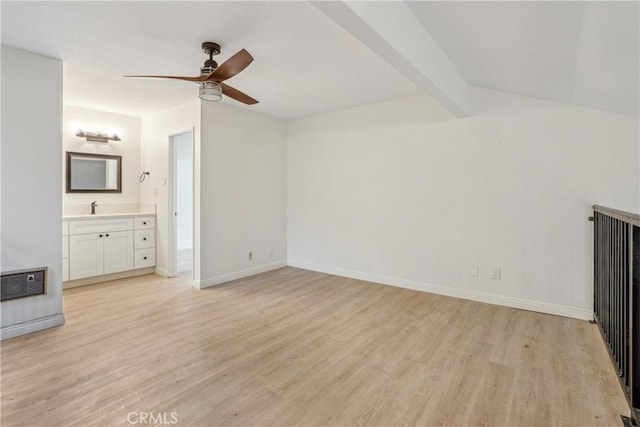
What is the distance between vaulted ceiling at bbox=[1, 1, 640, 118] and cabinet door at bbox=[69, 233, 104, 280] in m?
1.80

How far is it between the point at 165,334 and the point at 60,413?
95 cm

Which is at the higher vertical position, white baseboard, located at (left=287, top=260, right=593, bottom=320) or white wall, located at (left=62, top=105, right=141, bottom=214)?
white wall, located at (left=62, top=105, right=141, bottom=214)

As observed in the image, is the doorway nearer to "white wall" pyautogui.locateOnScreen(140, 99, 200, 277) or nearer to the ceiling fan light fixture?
"white wall" pyautogui.locateOnScreen(140, 99, 200, 277)

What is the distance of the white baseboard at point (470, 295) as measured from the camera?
3031 millimetres

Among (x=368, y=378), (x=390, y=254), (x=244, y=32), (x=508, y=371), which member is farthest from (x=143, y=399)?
(x=390, y=254)

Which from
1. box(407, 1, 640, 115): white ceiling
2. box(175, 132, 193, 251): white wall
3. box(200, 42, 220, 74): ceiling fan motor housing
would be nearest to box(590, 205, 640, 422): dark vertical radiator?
box(407, 1, 640, 115): white ceiling

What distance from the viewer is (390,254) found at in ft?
A: 13.4

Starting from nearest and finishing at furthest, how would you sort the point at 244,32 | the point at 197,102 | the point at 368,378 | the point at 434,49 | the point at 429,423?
the point at 429,423 → the point at 368,378 → the point at 244,32 → the point at 434,49 → the point at 197,102

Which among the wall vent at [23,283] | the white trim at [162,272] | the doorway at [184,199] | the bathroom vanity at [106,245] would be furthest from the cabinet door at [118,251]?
the wall vent at [23,283]

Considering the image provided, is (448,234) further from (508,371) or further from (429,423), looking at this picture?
(429,423)

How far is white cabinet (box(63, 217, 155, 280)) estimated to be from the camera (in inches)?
152

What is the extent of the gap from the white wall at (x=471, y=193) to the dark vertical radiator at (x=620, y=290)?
25 cm

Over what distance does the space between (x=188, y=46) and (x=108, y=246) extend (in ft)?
9.77

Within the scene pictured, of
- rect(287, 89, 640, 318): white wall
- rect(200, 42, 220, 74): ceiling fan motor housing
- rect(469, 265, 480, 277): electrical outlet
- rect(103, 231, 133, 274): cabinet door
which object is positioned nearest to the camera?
rect(200, 42, 220, 74): ceiling fan motor housing
